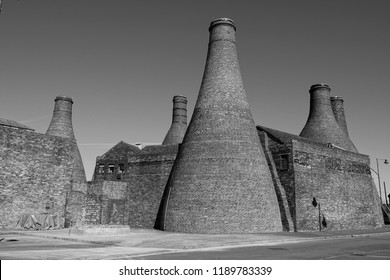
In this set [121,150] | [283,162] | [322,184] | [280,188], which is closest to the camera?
[280,188]

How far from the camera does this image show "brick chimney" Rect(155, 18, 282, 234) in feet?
58.8

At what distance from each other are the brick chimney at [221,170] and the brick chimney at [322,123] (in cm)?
1268

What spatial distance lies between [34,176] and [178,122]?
18463mm

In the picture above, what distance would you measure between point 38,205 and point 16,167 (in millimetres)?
2593

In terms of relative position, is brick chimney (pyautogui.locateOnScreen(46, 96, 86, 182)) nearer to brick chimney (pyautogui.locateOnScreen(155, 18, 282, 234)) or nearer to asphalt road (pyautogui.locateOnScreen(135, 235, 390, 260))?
brick chimney (pyautogui.locateOnScreen(155, 18, 282, 234))

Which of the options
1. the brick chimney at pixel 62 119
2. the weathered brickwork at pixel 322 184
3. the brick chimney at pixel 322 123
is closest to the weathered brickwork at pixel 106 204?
the brick chimney at pixel 62 119


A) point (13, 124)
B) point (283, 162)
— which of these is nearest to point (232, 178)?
point (283, 162)

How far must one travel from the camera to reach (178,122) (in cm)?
3778

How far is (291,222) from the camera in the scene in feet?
68.1

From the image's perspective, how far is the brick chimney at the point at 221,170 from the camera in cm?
1792

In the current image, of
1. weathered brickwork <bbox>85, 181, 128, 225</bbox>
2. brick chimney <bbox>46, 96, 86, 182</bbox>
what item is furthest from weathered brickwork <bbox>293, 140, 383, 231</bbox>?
brick chimney <bbox>46, 96, 86, 182</bbox>

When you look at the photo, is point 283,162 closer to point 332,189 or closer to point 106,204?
point 332,189

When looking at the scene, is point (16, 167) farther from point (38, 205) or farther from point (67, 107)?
point (67, 107)
